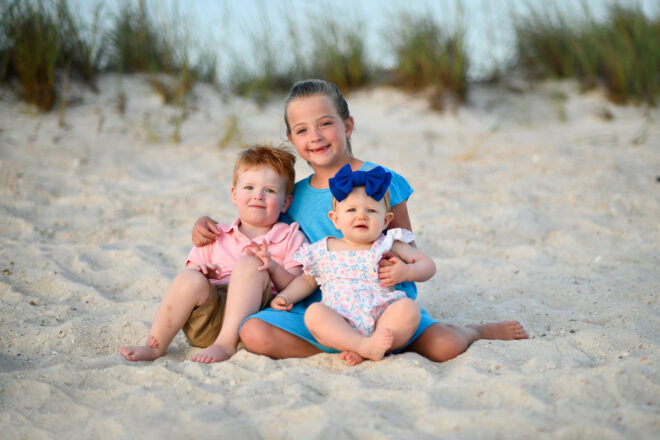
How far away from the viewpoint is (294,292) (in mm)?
2678

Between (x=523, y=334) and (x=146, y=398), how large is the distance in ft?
5.34

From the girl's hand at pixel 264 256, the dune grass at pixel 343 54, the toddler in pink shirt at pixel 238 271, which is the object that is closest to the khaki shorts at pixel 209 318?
the toddler in pink shirt at pixel 238 271

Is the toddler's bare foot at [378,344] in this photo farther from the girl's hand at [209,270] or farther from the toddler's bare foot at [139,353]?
the toddler's bare foot at [139,353]

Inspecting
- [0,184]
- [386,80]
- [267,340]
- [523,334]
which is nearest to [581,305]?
[523,334]

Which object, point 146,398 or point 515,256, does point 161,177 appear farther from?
point 146,398

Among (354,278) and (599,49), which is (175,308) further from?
(599,49)

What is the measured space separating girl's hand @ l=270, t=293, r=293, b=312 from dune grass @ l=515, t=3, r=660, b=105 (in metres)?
5.97

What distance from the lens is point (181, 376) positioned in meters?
2.29

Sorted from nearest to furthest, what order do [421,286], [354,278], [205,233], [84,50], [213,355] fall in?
[213,355] < [354,278] < [205,233] < [421,286] < [84,50]

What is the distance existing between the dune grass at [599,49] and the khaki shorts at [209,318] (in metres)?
6.02

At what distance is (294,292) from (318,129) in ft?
2.58

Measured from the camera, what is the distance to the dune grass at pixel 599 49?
6.98 meters

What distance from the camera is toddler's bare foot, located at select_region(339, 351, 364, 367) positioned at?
7.80 ft

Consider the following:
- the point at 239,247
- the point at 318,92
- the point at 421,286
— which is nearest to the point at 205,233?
the point at 239,247
